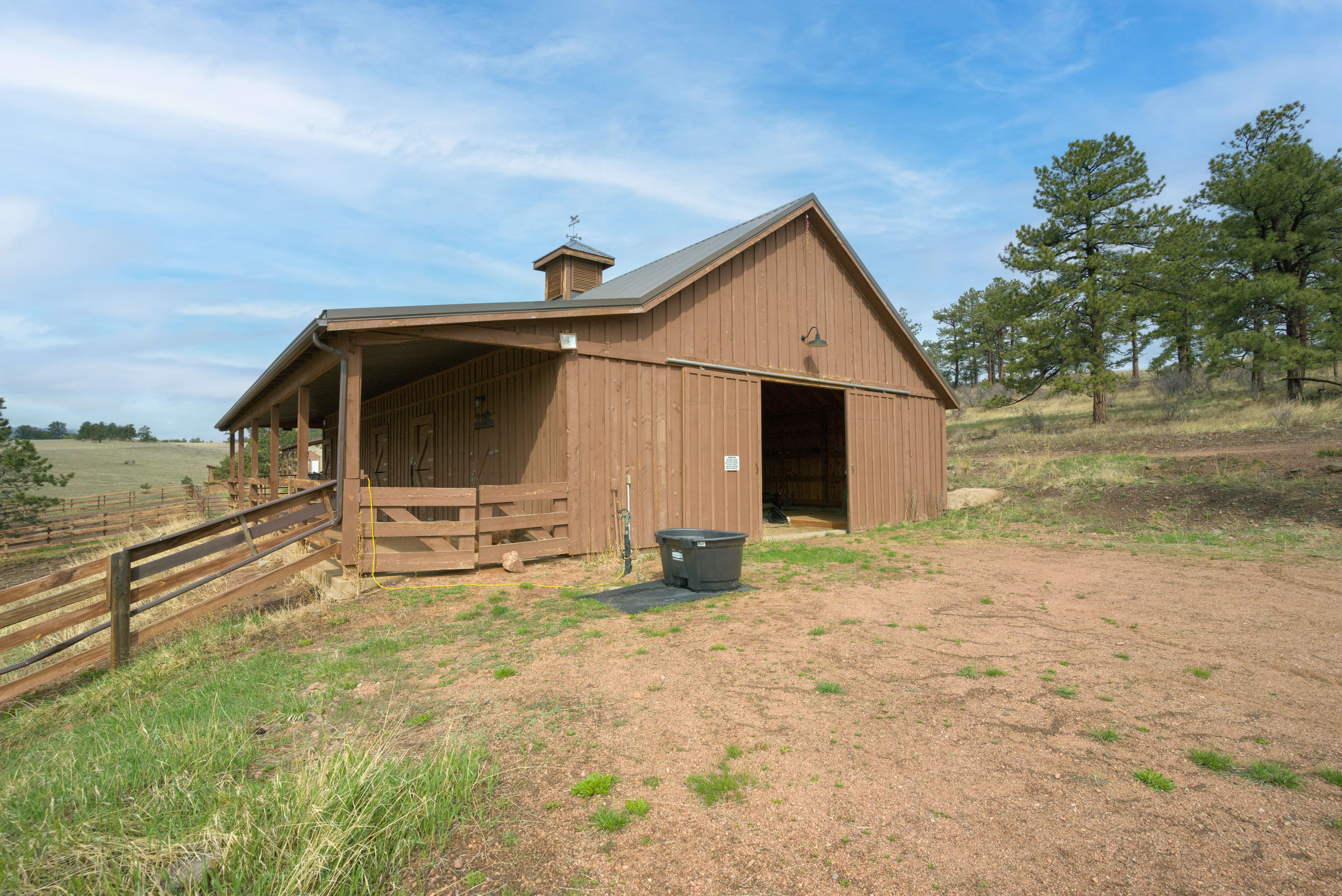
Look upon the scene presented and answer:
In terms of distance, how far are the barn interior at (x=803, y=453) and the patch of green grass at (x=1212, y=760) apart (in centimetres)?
1239

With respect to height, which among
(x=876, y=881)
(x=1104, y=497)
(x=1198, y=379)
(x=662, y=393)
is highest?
(x=1198, y=379)

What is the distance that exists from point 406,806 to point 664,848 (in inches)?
46.2

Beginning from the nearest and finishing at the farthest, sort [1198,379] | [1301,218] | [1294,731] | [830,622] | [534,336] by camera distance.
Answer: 1. [1294,731]
2. [830,622]
3. [534,336]
4. [1301,218]
5. [1198,379]

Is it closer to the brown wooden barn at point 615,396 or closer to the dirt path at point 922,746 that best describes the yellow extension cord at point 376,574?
the brown wooden barn at point 615,396

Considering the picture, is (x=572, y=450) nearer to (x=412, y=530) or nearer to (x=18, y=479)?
(x=412, y=530)

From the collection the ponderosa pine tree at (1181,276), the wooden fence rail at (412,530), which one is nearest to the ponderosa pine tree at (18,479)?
the wooden fence rail at (412,530)

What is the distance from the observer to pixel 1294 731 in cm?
389

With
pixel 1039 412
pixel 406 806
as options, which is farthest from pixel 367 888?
pixel 1039 412

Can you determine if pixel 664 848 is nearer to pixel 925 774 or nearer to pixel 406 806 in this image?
pixel 406 806

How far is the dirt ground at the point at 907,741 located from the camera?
9.00ft

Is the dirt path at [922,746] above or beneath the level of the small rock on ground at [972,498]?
beneath

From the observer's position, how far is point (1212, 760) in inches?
138

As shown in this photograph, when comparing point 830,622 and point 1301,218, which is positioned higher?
point 1301,218

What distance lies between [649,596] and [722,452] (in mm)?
4281
